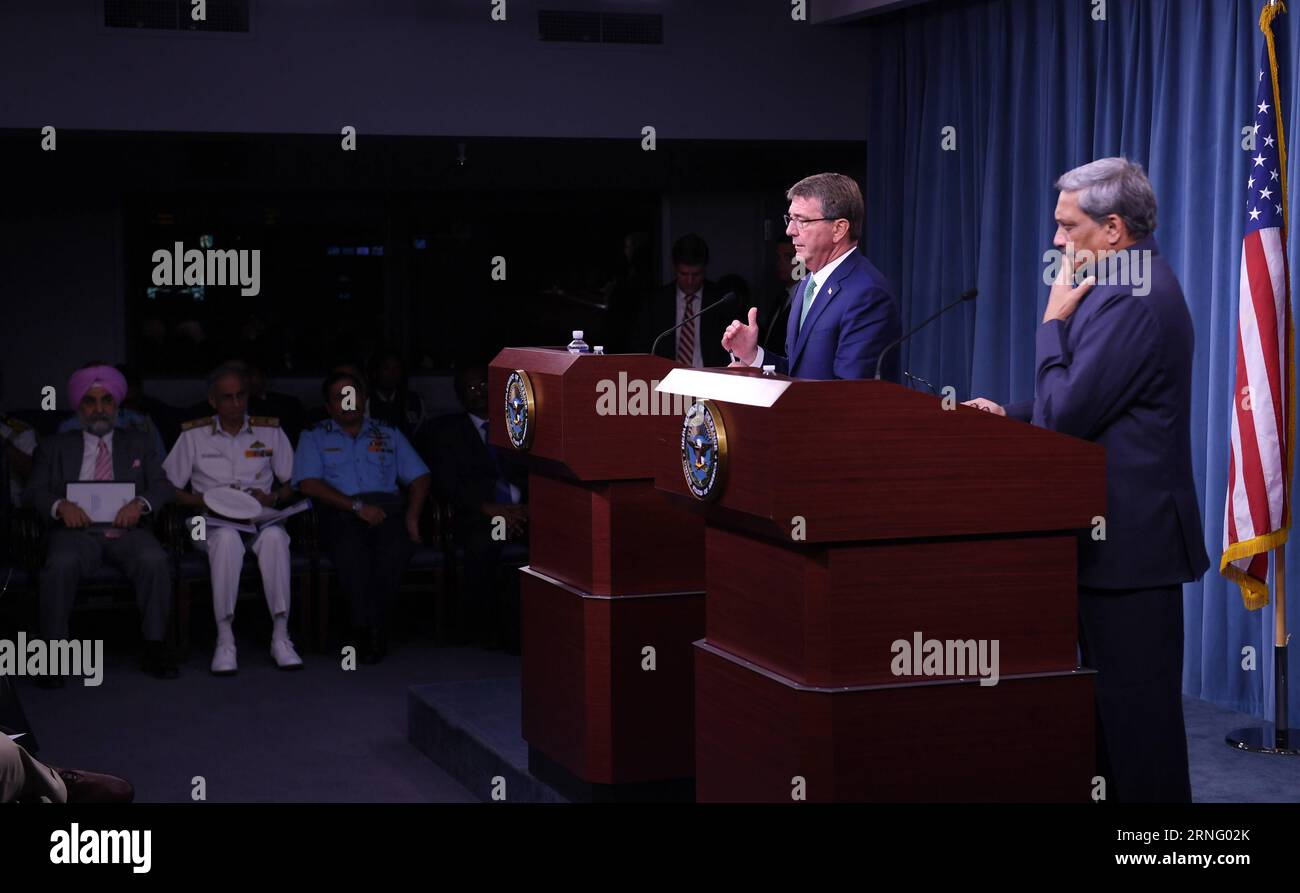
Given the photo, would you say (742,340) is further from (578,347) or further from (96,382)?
(96,382)

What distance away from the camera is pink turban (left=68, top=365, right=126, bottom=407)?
642cm

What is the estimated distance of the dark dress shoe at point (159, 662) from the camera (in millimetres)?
6090

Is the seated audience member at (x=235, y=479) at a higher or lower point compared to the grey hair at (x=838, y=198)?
lower

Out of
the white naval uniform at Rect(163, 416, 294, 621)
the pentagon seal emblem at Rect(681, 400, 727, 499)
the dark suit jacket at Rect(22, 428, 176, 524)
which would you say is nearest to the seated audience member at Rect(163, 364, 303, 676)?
the white naval uniform at Rect(163, 416, 294, 621)

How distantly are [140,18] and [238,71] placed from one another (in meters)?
0.43

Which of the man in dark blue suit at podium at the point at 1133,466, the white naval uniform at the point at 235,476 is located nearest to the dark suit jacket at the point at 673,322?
the white naval uniform at the point at 235,476

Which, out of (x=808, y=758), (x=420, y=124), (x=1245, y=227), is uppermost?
(x=420, y=124)

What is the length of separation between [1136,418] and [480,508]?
13.9 ft

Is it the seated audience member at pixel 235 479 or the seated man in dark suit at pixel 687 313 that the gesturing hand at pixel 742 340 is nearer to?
the seated man in dark suit at pixel 687 313

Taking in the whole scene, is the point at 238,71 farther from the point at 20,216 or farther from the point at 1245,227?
the point at 1245,227

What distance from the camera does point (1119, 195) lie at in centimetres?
283

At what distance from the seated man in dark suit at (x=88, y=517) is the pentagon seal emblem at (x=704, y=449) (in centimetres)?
380
